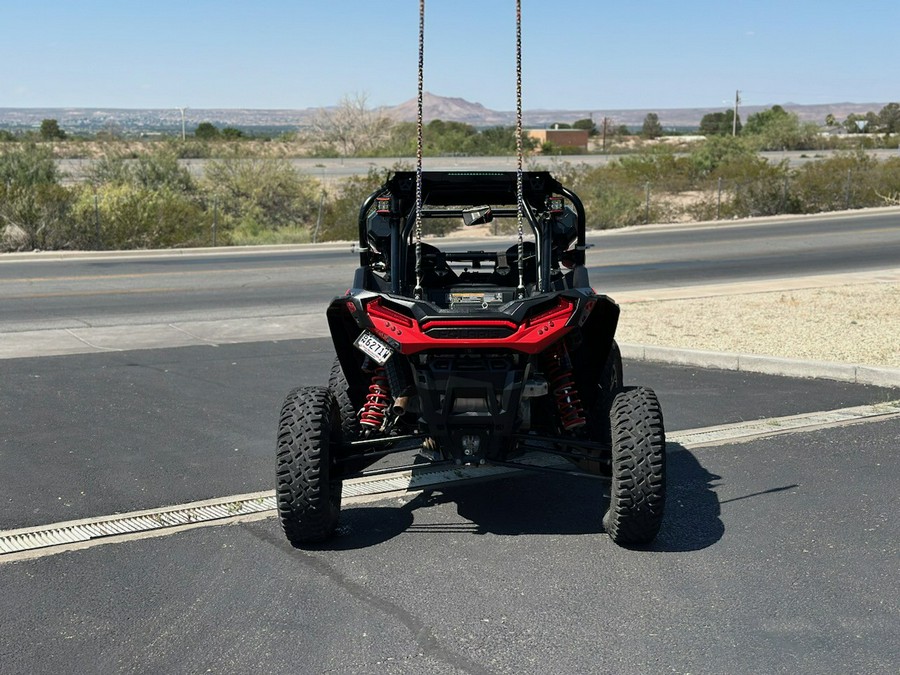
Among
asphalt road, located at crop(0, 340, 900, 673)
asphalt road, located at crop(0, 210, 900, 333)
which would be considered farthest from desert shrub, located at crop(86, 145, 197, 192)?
asphalt road, located at crop(0, 340, 900, 673)

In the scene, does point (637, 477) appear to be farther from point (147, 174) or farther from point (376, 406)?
point (147, 174)

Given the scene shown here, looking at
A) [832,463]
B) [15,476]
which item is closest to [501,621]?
[832,463]

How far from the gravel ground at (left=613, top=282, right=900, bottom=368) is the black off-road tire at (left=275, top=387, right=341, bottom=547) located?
6.61 metres

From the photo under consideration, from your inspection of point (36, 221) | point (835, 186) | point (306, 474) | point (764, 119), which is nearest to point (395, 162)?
point (835, 186)

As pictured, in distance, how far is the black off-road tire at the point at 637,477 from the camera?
5598 millimetres

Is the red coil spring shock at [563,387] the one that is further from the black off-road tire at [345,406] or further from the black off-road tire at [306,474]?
the black off-road tire at [345,406]

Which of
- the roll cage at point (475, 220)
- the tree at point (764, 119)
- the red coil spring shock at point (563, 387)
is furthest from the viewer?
the tree at point (764, 119)

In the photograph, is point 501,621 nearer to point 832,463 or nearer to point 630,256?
point 832,463

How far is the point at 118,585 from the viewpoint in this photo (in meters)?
5.30

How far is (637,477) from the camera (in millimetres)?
5605

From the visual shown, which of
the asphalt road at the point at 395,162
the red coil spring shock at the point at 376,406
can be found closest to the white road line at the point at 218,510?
the red coil spring shock at the point at 376,406

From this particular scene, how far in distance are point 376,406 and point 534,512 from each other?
1135 mm

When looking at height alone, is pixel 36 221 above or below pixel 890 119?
below

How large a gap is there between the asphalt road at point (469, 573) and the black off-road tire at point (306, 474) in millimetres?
154
